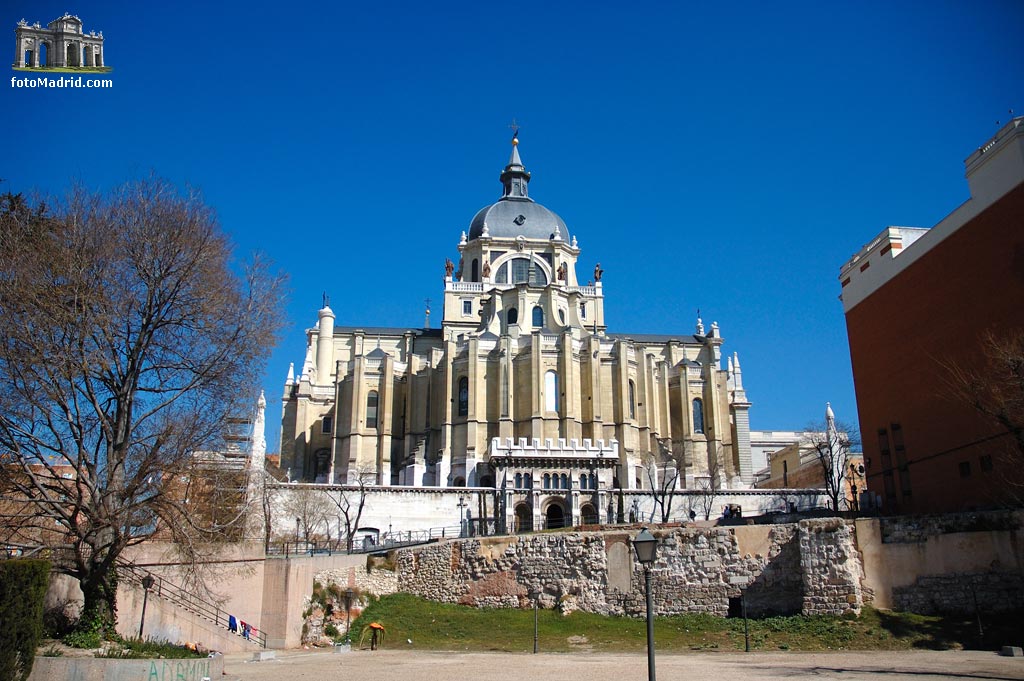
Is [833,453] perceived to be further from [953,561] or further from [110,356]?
[110,356]

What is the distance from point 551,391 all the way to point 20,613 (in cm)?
4931

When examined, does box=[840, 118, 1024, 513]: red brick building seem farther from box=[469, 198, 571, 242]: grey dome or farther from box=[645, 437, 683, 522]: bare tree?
box=[469, 198, 571, 242]: grey dome

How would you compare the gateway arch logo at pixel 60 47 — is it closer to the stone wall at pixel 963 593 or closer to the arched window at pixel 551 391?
the stone wall at pixel 963 593

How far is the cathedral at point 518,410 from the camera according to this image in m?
59.2

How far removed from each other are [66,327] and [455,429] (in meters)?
44.6

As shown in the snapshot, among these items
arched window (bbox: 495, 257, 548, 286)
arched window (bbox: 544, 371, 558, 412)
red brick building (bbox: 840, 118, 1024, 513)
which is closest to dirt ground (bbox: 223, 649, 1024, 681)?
red brick building (bbox: 840, 118, 1024, 513)

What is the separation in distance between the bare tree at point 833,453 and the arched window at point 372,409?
32.8 metres

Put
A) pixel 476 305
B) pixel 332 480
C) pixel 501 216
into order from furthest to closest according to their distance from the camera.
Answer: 1. pixel 501 216
2. pixel 476 305
3. pixel 332 480

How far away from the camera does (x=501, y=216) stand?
8750 cm

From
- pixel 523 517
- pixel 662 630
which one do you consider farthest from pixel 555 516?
pixel 662 630

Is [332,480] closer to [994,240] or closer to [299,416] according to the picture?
[299,416]

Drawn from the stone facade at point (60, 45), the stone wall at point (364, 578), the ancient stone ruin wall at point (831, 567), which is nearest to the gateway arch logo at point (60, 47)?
the stone facade at point (60, 45)

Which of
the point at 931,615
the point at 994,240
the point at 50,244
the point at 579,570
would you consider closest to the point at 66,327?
the point at 50,244

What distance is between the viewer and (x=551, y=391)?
66.4 m
